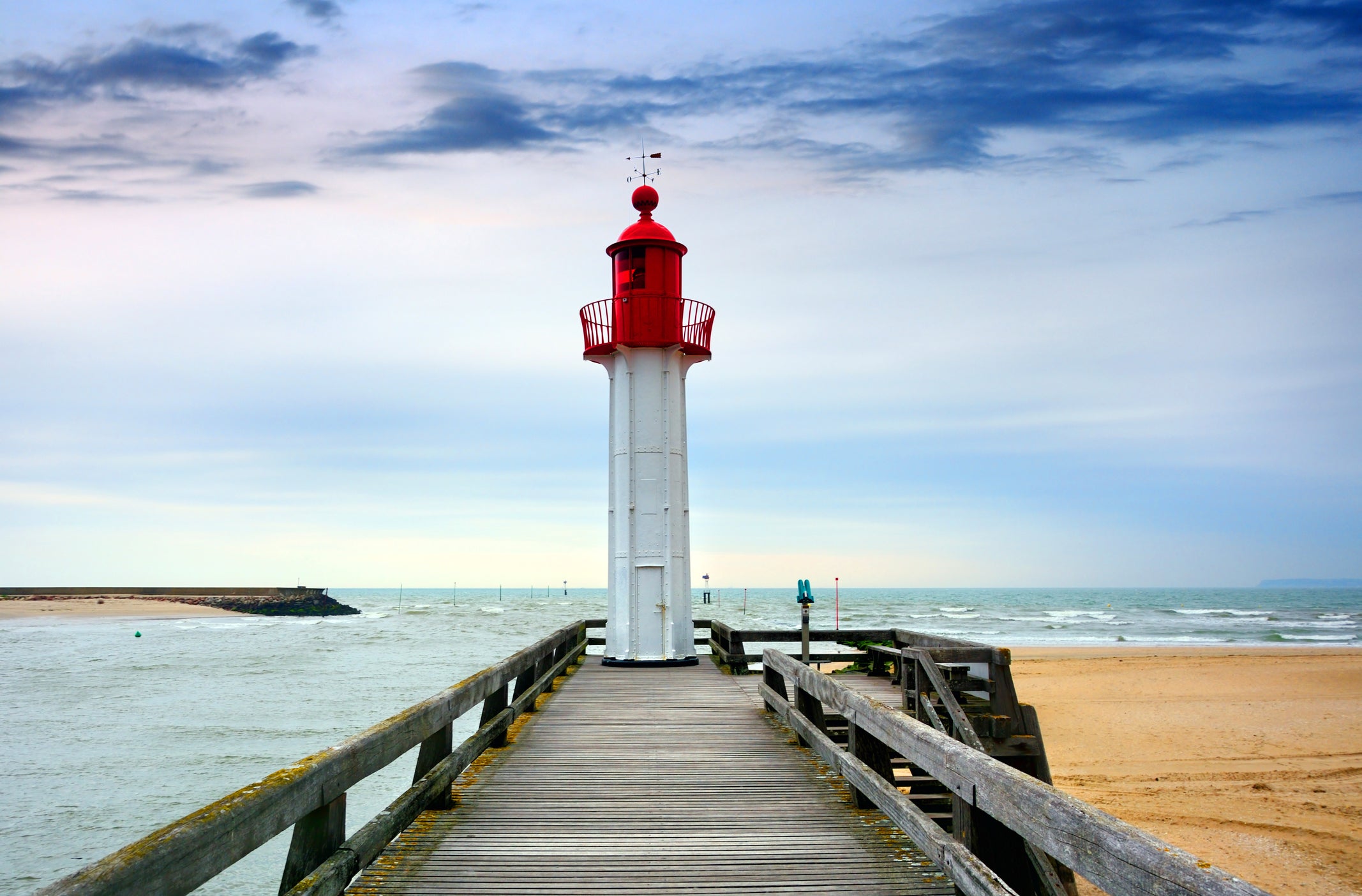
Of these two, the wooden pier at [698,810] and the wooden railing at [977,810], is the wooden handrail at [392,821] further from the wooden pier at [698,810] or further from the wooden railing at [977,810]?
the wooden railing at [977,810]

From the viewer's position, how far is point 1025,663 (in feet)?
99.3

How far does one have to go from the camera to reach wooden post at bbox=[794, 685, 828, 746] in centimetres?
711

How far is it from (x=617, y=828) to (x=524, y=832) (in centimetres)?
52

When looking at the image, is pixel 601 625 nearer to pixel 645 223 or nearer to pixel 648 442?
pixel 648 442

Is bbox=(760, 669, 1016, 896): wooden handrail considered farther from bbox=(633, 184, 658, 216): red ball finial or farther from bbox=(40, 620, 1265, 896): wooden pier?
bbox=(633, 184, 658, 216): red ball finial

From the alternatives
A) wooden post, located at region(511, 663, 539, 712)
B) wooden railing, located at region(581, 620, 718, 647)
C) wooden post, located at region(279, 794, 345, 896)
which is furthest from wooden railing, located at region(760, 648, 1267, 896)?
wooden railing, located at region(581, 620, 718, 647)

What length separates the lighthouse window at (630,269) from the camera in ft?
42.8

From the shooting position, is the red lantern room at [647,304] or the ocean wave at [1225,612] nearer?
the red lantern room at [647,304]

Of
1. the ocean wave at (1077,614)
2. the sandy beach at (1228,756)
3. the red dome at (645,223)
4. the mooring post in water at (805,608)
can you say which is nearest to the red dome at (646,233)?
the red dome at (645,223)

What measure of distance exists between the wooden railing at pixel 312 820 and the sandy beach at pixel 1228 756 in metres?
7.68

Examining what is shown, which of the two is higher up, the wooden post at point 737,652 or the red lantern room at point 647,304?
the red lantern room at point 647,304

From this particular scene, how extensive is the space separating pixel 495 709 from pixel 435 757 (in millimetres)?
1936

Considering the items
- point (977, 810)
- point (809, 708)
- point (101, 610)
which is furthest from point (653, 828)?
point (101, 610)

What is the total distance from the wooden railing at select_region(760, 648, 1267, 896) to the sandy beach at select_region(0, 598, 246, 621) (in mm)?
74003
